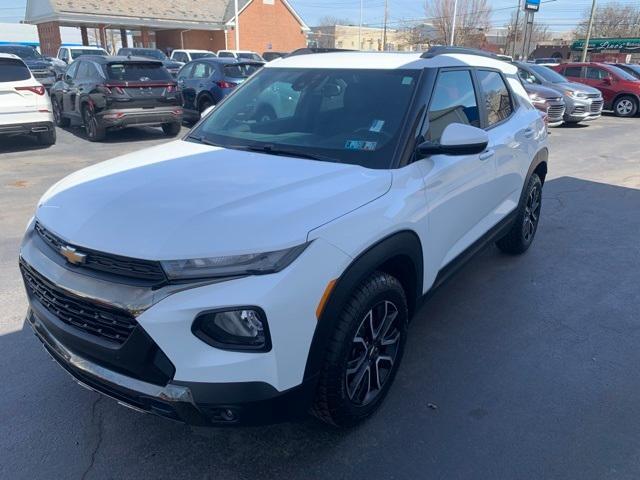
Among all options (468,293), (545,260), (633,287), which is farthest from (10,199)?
(633,287)

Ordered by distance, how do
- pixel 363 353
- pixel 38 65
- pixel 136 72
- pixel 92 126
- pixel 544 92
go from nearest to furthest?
pixel 363 353 → pixel 136 72 → pixel 92 126 → pixel 544 92 → pixel 38 65

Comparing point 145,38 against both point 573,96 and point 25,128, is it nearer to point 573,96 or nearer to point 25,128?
point 573,96

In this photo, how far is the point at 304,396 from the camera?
2186 mm

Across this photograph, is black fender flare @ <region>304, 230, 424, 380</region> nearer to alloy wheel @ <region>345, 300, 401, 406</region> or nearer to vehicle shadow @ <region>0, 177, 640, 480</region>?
alloy wheel @ <region>345, 300, 401, 406</region>

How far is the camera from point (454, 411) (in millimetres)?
2857

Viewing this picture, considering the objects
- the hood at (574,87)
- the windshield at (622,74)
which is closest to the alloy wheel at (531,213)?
the hood at (574,87)

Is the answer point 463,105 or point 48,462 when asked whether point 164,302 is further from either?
point 463,105

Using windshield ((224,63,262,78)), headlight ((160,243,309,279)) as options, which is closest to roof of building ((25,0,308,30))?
windshield ((224,63,262,78))

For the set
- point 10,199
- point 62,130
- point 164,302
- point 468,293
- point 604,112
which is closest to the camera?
point 164,302

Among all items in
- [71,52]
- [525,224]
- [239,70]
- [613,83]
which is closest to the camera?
[525,224]

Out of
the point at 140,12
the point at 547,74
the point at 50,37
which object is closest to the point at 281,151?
the point at 547,74

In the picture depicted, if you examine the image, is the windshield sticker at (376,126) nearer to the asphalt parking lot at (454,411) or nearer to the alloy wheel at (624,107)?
the asphalt parking lot at (454,411)

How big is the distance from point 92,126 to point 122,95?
110cm

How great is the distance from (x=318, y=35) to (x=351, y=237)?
266ft
